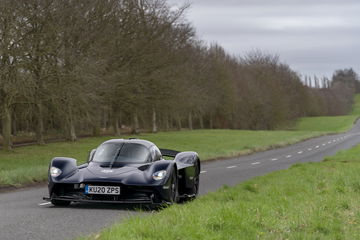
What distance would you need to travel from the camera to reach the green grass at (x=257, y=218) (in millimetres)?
7836

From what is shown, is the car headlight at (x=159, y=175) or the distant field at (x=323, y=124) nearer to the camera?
the car headlight at (x=159, y=175)

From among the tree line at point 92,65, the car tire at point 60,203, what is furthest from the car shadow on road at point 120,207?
the tree line at point 92,65

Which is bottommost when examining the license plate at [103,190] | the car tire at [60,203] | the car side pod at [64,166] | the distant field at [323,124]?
the distant field at [323,124]

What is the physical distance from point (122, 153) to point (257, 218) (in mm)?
4229

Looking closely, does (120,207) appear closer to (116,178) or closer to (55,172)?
(116,178)

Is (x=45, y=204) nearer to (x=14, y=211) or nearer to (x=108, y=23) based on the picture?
(x=14, y=211)

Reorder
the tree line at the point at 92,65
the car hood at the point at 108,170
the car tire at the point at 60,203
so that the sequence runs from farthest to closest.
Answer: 1. the tree line at the point at 92,65
2. the car tire at the point at 60,203
3. the car hood at the point at 108,170

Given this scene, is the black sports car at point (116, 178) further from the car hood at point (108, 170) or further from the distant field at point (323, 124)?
the distant field at point (323, 124)

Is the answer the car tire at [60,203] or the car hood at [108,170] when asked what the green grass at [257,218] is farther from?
the car tire at [60,203]

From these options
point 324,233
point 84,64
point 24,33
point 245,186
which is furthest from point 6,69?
point 324,233

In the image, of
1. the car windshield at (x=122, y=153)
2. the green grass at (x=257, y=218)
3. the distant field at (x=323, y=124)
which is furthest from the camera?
the distant field at (x=323, y=124)

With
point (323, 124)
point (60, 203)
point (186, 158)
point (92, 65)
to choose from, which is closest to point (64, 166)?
point (60, 203)

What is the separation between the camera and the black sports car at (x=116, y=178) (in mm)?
11414

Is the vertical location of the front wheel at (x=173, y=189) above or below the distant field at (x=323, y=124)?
above
